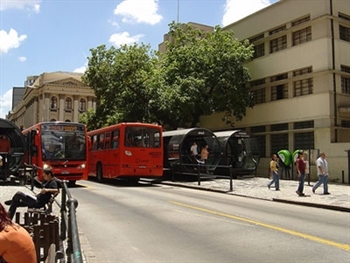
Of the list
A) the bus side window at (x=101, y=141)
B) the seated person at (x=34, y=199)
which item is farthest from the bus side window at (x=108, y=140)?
the seated person at (x=34, y=199)

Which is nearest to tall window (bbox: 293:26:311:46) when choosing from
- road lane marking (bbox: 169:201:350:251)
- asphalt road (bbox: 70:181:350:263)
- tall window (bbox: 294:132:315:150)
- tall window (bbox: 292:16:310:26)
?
tall window (bbox: 292:16:310:26)

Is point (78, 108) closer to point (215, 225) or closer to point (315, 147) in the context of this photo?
point (315, 147)

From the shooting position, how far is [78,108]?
9994cm

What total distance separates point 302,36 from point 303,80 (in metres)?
3.19

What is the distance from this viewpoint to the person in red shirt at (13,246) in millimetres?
3604

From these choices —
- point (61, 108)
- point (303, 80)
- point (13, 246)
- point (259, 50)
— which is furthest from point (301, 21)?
point (61, 108)

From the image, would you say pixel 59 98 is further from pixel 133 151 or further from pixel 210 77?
pixel 133 151

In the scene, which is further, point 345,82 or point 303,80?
point 303,80

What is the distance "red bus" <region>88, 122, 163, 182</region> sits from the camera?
22047mm

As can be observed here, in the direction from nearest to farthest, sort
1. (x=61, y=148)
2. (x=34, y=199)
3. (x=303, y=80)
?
(x=34, y=199), (x=61, y=148), (x=303, y=80)

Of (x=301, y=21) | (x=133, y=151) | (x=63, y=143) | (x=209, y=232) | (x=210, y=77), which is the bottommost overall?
(x=209, y=232)

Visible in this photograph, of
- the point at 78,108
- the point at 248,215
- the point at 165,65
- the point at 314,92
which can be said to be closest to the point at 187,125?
the point at 165,65

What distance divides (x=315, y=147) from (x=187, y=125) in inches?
515

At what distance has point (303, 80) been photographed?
30406 millimetres
